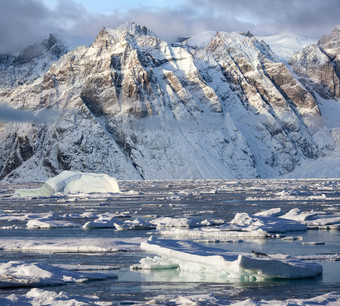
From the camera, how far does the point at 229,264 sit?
34.1 meters

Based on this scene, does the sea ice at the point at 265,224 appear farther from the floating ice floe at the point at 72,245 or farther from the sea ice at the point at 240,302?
the sea ice at the point at 240,302

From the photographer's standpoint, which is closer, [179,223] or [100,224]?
[179,223]

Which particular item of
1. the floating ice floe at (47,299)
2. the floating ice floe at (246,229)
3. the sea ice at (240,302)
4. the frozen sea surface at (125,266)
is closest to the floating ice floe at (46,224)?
the frozen sea surface at (125,266)

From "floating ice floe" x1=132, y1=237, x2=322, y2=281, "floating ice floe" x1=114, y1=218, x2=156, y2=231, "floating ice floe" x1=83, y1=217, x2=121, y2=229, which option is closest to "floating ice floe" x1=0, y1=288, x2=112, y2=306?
"floating ice floe" x1=132, y1=237, x2=322, y2=281

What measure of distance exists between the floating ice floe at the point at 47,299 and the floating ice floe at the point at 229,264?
7.44 meters

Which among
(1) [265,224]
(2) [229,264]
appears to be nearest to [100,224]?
(1) [265,224]

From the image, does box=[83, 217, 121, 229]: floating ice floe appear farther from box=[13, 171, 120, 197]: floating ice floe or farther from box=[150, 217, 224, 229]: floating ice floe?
box=[13, 171, 120, 197]: floating ice floe

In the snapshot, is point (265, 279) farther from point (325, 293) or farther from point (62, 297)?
point (62, 297)

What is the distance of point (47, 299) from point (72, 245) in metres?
18.5

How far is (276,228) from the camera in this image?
2237 inches

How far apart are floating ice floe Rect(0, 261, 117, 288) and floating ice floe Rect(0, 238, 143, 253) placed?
9.16m

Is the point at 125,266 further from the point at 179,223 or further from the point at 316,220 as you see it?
the point at 316,220

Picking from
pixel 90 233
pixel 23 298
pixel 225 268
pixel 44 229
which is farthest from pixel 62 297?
pixel 44 229

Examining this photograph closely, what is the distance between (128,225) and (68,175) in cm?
8793
